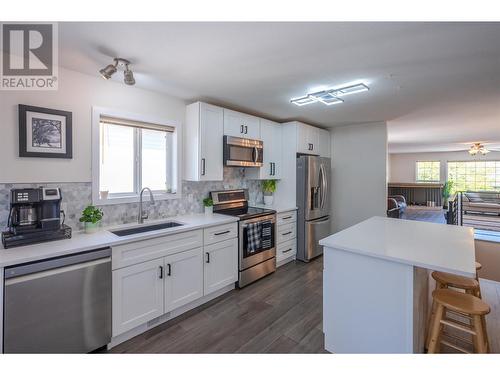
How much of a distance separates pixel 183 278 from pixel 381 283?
1.72 m

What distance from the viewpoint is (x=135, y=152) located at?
275 centimetres

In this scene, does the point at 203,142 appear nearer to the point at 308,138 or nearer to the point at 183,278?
the point at 183,278

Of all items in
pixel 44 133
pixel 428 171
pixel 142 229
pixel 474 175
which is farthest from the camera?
pixel 428 171

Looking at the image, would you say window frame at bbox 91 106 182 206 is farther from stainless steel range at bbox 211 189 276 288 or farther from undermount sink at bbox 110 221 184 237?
stainless steel range at bbox 211 189 276 288

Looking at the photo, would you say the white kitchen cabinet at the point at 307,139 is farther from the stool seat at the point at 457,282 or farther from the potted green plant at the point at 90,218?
the potted green plant at the point at 90,218

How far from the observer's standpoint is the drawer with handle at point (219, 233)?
2635 millimetres

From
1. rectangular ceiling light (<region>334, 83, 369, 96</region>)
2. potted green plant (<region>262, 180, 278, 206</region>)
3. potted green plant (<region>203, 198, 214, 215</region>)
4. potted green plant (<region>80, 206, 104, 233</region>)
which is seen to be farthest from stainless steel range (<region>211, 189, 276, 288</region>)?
rectangular ceiling light (<region>334, 83, 369, 96</region>)

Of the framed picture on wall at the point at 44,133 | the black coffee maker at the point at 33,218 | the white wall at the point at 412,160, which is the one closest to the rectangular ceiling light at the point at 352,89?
the framed picture on wall at the point at 44,133

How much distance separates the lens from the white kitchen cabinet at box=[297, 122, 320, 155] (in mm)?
4012

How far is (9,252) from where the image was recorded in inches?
Result: 63.1

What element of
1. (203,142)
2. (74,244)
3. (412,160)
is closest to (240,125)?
(203,142)
